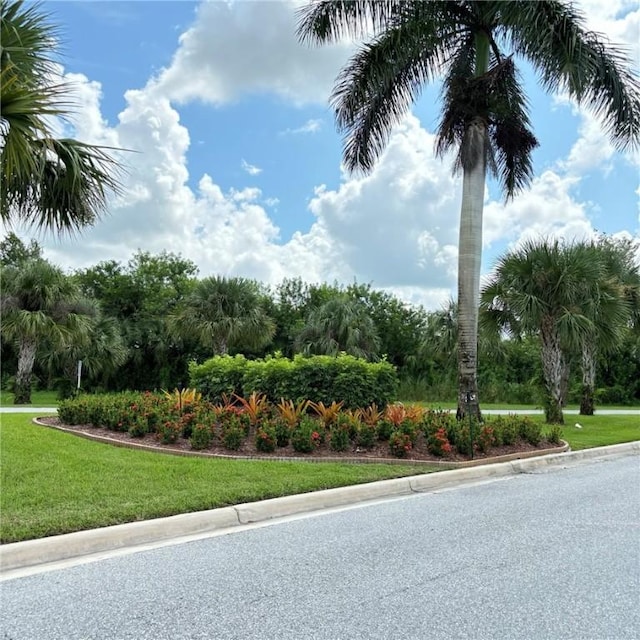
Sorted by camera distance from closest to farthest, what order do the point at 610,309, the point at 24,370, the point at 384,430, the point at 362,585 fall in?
the point at 362,585
the point at 384,430
the point at 610,309
the point at 24,370

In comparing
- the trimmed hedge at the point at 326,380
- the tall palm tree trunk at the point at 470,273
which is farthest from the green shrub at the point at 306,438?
the tall palm tree trunk at the point at 470,273

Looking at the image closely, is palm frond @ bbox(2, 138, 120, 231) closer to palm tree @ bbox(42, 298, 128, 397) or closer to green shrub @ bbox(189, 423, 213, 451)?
green shrub @ bbox(189, 423, 213, 451)

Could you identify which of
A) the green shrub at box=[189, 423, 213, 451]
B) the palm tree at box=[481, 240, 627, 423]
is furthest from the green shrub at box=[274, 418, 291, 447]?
the palm tree at box=[481, 240, 627, 423]

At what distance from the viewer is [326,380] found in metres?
12.2

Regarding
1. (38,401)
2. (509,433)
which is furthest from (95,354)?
(509,433)

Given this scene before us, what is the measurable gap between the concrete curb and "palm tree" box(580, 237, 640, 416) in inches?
400

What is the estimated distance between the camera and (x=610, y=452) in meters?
12.3

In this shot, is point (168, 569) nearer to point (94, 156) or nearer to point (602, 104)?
point (94, 156)

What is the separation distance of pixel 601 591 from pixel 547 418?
13.1 m

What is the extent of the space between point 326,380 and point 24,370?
15.4 metres

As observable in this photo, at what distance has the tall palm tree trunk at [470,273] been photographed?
12477mm

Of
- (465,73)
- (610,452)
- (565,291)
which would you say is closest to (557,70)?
(465,73)

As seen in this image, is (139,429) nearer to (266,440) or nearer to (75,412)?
(266,440)

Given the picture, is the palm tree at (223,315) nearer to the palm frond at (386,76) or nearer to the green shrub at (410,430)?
the palm frond at (386,76)
